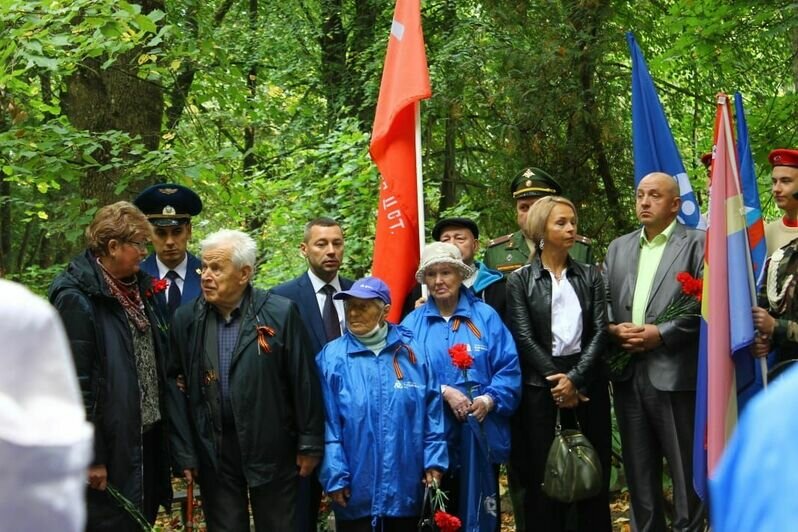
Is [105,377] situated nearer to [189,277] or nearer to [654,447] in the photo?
A: [189,277]

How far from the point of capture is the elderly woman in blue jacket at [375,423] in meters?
6.06

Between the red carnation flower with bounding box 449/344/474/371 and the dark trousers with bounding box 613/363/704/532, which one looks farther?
the dark trousers with bounding box 613/363/704/532

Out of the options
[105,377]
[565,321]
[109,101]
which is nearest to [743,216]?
[565,321]

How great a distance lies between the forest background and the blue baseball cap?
8.25 ft

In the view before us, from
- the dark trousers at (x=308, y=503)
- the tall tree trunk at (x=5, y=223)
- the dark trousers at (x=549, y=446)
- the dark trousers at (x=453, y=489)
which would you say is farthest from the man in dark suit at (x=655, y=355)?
the tall tree trunk at (x=5, y=223)

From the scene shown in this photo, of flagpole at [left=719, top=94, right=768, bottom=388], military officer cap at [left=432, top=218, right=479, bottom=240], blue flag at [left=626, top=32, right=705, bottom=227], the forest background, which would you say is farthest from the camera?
the forest background

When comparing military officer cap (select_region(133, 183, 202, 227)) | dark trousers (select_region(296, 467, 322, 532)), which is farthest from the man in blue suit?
dark trousers (select_region(296, 467, 322, 532))

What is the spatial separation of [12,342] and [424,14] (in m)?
13.8

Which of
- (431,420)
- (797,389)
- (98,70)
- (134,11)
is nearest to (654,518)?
(431,420)

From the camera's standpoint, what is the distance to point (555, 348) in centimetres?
670

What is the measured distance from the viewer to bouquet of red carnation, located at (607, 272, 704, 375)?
6.50 m

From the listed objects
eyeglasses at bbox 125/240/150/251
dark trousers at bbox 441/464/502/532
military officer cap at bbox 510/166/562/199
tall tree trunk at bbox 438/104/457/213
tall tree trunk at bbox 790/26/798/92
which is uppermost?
tall tree trunk at bbox 790/26/798/92

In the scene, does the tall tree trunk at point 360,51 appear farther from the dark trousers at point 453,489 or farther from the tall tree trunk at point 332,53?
the dark trousers at point 453,489

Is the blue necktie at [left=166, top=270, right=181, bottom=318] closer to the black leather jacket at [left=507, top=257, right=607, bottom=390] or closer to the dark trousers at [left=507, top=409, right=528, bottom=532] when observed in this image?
the black leather jacket at [left=507, top=257, right=607, bottom=390]
